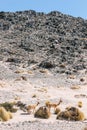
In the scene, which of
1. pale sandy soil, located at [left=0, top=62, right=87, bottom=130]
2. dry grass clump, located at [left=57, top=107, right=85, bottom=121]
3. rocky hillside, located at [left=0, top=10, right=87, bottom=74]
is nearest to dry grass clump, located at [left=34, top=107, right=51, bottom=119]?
pale sandy soil, located at [left=0, top=62, right=87, bottom=130]

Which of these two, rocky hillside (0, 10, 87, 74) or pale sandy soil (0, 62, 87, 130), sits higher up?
rocky hillside (0, 10, 87, 74)

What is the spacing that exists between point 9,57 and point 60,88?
2594 centimetres

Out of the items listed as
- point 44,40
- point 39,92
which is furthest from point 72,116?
point 44,40

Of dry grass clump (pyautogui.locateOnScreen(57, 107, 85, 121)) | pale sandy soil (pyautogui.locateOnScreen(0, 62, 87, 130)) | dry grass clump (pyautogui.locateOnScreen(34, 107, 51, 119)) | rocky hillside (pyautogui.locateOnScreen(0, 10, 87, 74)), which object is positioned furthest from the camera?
rocky hillside (pyautogui.locateOnScreen(0, 10, 87, 74))

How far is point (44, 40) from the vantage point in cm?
10156

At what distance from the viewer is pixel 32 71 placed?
7862 centimetres

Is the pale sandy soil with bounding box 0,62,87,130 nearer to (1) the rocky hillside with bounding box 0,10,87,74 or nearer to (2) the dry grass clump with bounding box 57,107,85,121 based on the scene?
(2) the dry grass clump with bounding box 57,107,85,121

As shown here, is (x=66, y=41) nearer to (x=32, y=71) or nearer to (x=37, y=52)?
(x=37, y=52)

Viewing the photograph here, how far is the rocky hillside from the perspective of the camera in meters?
85.8

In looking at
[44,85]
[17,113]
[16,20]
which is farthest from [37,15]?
[17,113]

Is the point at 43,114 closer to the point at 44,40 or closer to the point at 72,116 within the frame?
the point at 72,116

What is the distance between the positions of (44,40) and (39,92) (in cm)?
4598

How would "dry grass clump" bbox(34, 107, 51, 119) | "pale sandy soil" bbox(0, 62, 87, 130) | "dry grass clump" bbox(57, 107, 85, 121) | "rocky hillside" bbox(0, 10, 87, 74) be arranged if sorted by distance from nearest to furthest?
"pale sandy soil" bbox(0, 62, 87, 130)
"dry grass clump" bbox(57, 107, 85, 121)
"dry grass clump" bbox(34, 107, 51, 119)
"rocky hillside" bbox(0, 10, 87, 74)

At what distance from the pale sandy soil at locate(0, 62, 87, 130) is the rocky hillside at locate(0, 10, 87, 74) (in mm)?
6271
